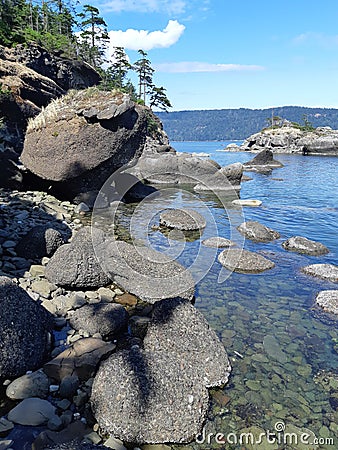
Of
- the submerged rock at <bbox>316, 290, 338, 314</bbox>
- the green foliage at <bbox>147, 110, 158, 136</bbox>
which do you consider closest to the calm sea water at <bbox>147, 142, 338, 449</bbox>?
the submerged rock at <bbox>316, 290, 338, 314</bbox>

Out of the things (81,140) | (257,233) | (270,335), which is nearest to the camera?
(270,335)

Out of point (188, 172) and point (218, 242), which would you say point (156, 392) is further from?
point (188, 172)

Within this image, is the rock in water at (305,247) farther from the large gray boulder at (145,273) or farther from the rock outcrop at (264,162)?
the rock outcrop at (264,162)

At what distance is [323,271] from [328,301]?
1912 millimetres

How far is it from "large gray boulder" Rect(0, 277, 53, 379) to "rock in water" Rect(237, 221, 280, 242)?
883 centimetres

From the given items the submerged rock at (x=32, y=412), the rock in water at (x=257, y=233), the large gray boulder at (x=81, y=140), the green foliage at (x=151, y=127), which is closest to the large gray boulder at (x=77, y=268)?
the submerged rock at (x=32, y=412)

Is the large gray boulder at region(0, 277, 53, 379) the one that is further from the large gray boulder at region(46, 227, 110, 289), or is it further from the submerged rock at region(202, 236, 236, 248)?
the submerged rock at region(202, 236, 236, 248)

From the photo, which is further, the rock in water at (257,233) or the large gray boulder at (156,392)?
the rock in water at (257,233)

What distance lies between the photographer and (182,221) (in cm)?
1398

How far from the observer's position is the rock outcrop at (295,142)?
6562cm

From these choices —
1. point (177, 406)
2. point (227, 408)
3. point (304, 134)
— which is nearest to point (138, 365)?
point (177, 406)

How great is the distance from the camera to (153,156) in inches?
1107

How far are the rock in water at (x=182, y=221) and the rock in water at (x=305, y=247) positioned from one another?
A: 3.56 meters

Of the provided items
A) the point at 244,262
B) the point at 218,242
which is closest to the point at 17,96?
the point at 218,242
